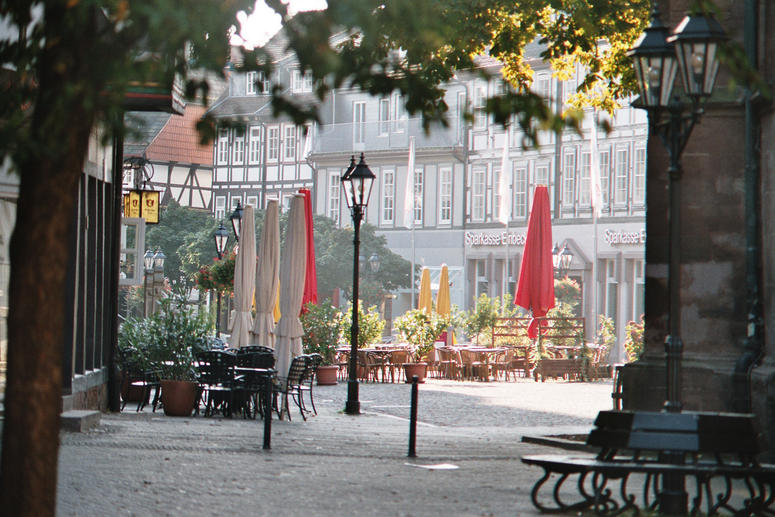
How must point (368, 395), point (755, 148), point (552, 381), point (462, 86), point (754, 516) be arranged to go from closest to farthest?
point (754, 516), point (755, 148), point (368, 395), point (552, 381), point (462, 86)

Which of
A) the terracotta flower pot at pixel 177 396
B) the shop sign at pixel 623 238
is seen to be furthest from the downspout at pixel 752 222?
the shop sign at pixel 623 238

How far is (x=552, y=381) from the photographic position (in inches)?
1128

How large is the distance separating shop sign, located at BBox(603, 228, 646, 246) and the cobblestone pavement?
81.0ft

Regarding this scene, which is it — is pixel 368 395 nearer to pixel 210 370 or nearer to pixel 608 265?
pixel 210 370

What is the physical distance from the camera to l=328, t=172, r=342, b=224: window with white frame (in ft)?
182

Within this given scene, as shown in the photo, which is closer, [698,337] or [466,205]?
[698,337]

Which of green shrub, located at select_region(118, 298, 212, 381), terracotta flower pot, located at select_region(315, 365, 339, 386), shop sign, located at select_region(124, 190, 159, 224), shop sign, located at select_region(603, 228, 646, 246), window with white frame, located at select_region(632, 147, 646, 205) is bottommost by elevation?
terracotta flower pot, located at select_region(315, 365, 339, 386)

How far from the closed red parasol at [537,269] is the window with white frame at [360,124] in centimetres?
2667

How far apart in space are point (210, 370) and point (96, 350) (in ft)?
5.12

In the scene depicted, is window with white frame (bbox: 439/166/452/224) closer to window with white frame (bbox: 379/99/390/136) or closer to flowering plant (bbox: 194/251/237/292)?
window with white frame (bbox: 379/99/390/136)

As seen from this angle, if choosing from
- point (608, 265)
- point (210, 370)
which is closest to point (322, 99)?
point (210, 370)

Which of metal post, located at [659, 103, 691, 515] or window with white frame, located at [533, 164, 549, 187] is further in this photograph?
window with white frame, located at [533, 164, 549, 187]

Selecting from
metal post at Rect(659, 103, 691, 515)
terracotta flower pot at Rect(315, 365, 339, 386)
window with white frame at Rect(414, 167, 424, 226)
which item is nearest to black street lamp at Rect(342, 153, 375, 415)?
terracotta flower pot at Rect(315, 365, 339, 386)

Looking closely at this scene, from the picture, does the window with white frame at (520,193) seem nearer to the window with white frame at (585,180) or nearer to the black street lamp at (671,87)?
the window with white frame at (585,180)
